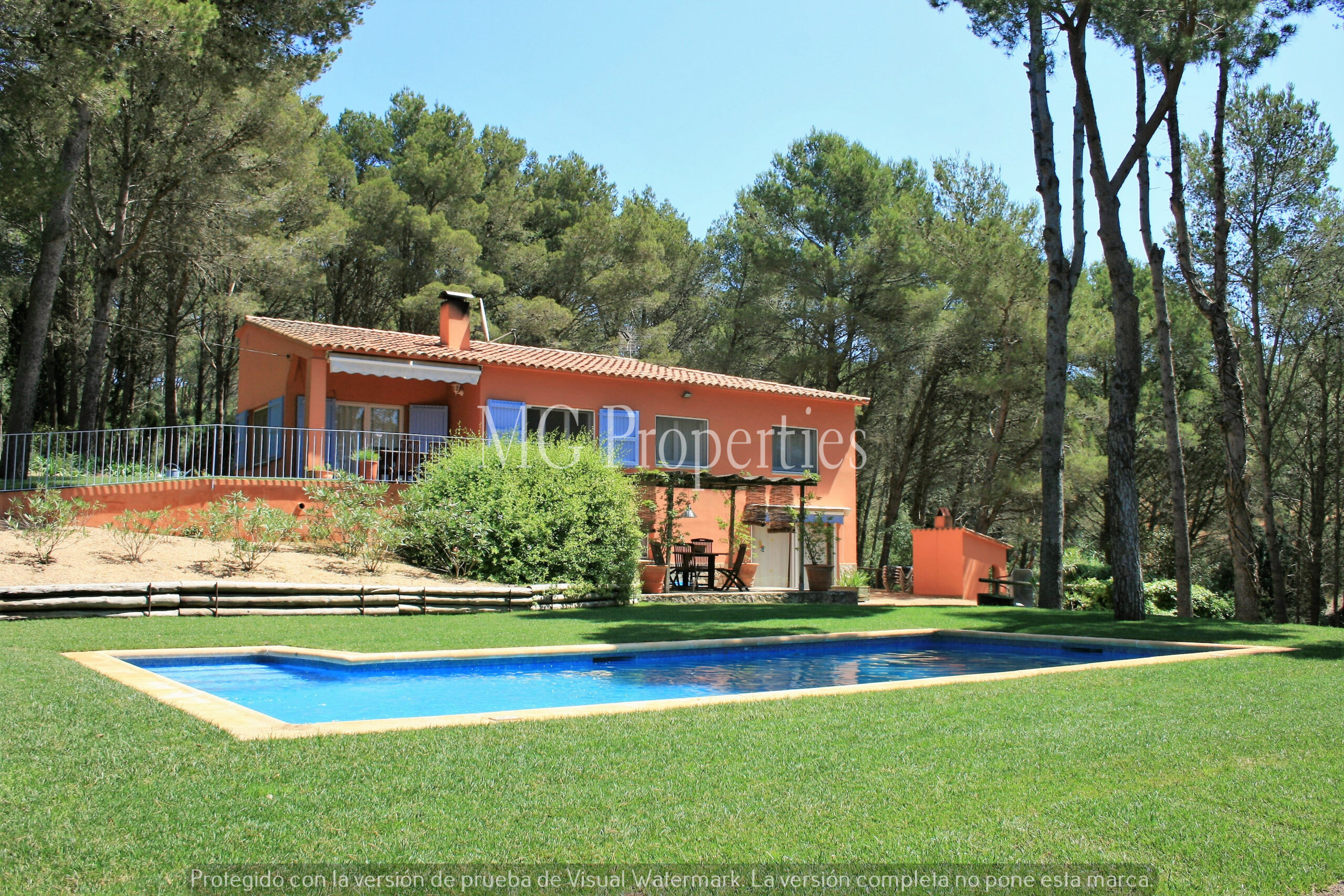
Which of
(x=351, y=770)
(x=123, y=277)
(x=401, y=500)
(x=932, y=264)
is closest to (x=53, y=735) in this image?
(x=351, y=770)

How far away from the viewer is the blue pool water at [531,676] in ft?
25.1

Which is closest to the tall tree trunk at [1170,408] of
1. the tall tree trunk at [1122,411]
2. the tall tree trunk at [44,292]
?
the tall tree trunk at [1122,411]

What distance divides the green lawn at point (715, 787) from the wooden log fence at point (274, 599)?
5004 mm

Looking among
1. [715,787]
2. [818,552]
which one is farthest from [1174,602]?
[715,787]

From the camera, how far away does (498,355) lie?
22078 millimetres

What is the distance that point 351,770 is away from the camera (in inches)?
163

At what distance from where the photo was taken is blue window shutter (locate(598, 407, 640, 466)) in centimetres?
2267

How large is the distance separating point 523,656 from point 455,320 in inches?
579

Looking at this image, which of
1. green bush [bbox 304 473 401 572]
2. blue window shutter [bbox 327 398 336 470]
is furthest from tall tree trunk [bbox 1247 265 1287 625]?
blue window shutter [bbox 327 398 336 470]

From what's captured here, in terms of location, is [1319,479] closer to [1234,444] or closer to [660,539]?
[1234,444]

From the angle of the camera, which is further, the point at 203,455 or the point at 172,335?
the point at 172,335

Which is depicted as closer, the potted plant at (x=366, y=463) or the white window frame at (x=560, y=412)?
the potted plant at (x=366, y=463)

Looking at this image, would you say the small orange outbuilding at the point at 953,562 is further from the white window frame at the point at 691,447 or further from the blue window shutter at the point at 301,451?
the blue window shutter at the point at 301,451

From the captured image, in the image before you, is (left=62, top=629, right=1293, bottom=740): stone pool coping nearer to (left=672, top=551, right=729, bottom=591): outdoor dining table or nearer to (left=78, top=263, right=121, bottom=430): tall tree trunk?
(left=672, top=551, right=729, bottom=591): outdoor dining table
